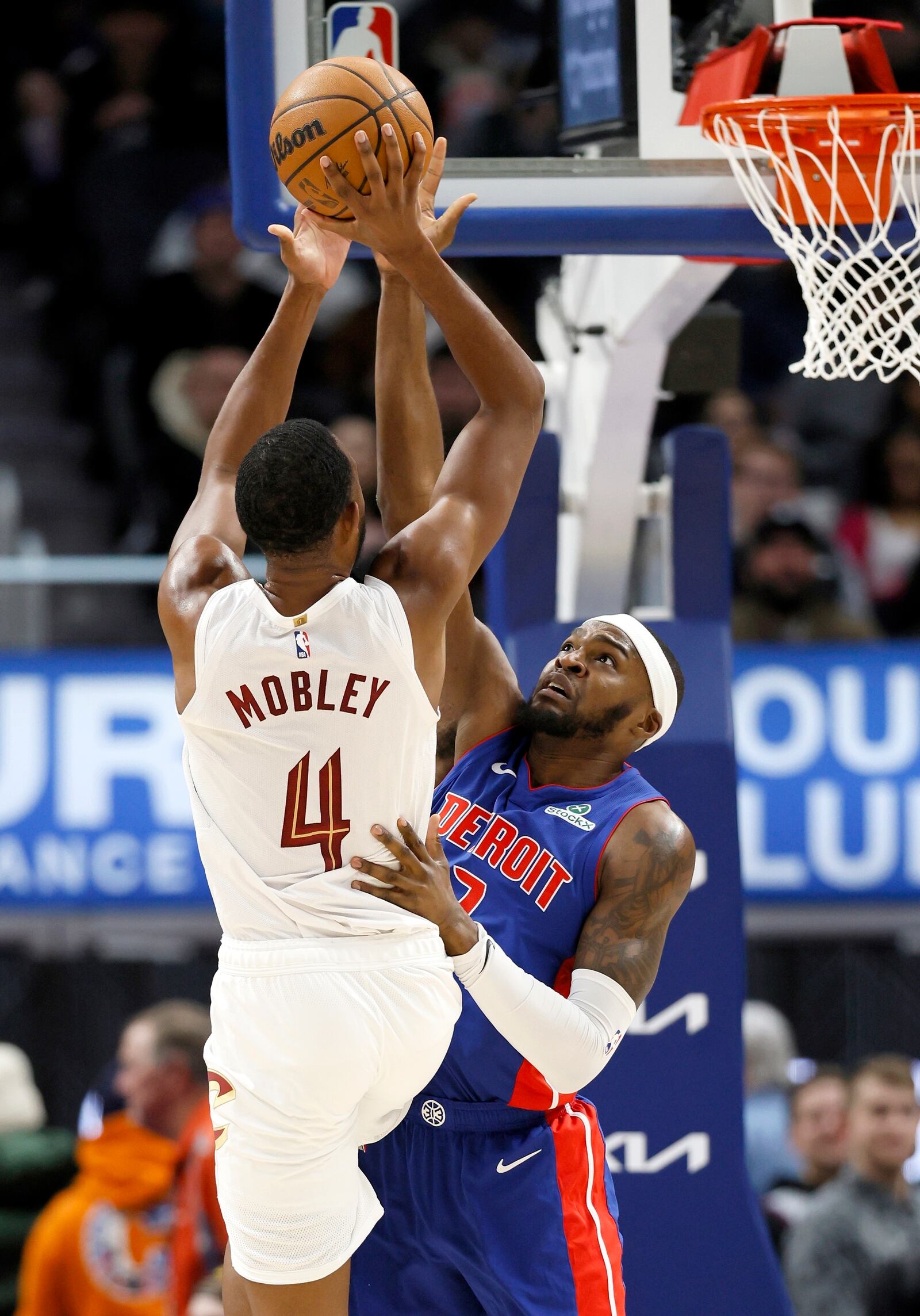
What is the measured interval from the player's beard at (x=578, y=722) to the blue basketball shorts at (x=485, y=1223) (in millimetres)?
857

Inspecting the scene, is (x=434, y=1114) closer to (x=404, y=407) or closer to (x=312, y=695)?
(x=312, y=695)

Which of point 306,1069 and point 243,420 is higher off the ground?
point 243,420

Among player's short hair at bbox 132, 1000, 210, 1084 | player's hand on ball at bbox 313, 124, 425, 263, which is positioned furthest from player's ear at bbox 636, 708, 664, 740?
player's short hair at bbox 132, 1000, 210, 1084

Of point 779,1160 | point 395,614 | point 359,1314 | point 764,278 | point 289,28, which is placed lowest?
point 779,1160

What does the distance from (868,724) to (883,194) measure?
3.66m

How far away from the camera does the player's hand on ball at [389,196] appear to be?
3.37m

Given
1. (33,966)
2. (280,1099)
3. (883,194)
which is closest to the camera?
(280,1099)

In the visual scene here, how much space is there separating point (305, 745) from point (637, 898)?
40.2 inches

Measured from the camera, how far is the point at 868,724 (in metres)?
7.56

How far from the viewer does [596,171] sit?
173 inches

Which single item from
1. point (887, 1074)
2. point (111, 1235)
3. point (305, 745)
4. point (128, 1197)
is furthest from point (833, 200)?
point (111, 1235)

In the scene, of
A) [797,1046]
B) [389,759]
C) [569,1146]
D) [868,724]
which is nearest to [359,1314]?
[569,1146]

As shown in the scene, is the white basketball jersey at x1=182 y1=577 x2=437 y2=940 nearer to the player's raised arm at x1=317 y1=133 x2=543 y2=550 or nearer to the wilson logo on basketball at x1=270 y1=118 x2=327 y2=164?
the player's raised arm at x1=317 y1=133 x2=543 y2=550

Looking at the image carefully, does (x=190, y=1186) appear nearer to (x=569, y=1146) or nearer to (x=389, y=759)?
(x=569, y=1146)
